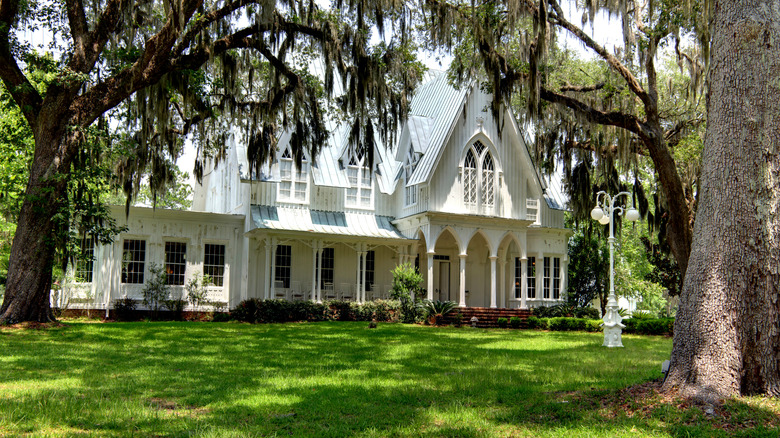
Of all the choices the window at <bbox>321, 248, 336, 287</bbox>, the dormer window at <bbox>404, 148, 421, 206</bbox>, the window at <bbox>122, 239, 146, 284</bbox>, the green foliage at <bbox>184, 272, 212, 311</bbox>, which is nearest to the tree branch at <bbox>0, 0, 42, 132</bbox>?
the window at <bbox>122, 239, 146, 284</bbox>

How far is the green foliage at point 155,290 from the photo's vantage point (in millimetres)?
22969

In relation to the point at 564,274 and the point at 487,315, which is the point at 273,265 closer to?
the point at 487,315

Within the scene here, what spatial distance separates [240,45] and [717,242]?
13151 millimetres

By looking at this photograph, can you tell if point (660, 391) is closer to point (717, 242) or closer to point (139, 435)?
point (717, 242)

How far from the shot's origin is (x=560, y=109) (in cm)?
1970

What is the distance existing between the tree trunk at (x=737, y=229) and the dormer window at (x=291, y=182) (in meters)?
19.5

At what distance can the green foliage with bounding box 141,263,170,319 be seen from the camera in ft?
75.4

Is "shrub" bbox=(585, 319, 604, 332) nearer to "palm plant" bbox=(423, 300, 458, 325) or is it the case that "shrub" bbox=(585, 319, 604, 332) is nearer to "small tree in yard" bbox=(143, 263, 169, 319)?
"palm plant" bbox=(423, 300, 458, 325)

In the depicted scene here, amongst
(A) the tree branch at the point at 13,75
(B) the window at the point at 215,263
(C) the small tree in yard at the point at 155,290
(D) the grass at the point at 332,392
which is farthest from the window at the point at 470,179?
(A) the tree branch at the point at 13,75

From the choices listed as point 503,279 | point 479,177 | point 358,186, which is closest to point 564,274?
point 503,279

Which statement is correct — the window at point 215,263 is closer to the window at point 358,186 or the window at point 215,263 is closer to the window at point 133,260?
the window at point 133,260

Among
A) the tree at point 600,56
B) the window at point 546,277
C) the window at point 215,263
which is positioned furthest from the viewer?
the window at point 546,277

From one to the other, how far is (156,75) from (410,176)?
12.6 metres

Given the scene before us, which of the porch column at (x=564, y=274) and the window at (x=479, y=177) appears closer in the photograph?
the window at (x=479, y=177)
